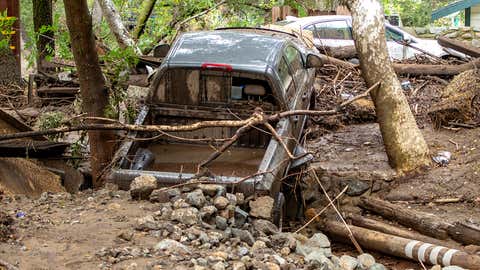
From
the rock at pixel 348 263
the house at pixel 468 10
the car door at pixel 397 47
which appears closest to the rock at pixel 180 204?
the rock at pixel 348 263

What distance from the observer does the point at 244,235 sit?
5.91 m

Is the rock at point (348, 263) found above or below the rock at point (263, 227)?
below

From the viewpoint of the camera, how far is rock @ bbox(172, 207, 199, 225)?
582 cm

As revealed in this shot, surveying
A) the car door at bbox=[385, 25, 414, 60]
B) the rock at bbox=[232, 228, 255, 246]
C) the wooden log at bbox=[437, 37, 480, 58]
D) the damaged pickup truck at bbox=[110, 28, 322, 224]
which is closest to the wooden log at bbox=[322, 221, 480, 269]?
the damaged pickup truck at bbox=[110, 28, 322, 224]

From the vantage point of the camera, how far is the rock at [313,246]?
6.19m

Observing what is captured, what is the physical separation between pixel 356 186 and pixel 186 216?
12.6 ft

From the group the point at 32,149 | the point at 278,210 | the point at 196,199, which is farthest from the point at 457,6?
the point at 196,199

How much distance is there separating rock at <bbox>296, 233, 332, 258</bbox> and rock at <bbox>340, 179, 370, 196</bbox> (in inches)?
72.8

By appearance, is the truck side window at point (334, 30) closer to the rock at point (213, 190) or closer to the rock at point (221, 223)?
the rock at point (213, 190)

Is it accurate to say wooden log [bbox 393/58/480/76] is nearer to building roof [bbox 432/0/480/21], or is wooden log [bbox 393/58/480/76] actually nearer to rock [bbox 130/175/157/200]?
rock [bbox 130/175/157/200]

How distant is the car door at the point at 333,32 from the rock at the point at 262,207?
8.55 m

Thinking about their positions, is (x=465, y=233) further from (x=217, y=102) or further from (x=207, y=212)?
(x=217, y=102)

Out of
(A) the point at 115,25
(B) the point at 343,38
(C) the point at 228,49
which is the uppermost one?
→ (A) the point at 115,25

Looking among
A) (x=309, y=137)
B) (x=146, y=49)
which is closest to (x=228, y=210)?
(x=309, y=137)
